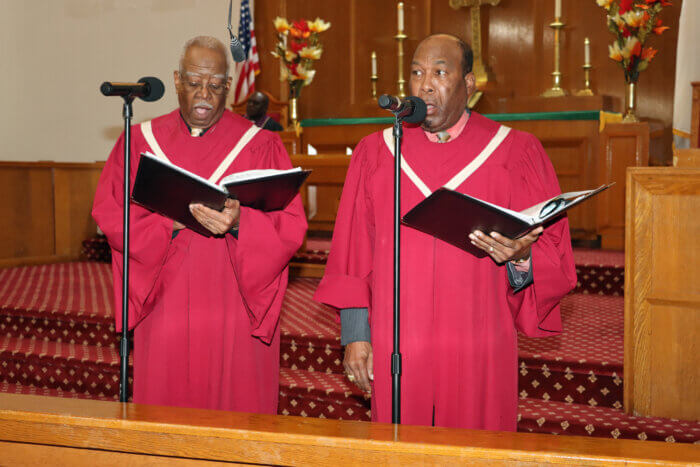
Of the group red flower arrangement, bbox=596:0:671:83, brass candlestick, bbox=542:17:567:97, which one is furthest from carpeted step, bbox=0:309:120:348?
brass candlestick, bbox=542:17:567:97

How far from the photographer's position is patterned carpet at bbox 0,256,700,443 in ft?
11.7

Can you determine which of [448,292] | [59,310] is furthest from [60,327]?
[448,292]

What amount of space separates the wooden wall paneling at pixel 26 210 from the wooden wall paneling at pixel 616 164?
5455 mm

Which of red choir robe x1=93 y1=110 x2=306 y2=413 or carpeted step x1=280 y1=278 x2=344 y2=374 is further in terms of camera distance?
carpeted step x1=280 y1=278 x2=344 y2=374

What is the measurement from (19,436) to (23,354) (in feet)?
11.4

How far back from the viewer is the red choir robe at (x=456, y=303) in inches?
89.7

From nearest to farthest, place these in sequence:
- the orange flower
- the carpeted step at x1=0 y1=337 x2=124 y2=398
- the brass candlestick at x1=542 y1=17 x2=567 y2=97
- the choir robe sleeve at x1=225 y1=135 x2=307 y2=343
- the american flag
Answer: the choir robe sleeve at x1=225 y1=135 x2=307 y2=343
the carpeted step at x1=0 y1=337 x2=124 y2=398
the orange flower
the brass candlestick at x1=542 y1=17 x2=567 y2=97
the american flag

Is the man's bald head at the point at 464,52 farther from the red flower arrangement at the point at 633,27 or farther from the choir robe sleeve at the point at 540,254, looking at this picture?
the red flower arrangement at the point at 633,27

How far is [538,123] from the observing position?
7.13 metres

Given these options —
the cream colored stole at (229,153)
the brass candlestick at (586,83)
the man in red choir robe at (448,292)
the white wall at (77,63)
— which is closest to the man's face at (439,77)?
the man in red choir robe at (448,292)

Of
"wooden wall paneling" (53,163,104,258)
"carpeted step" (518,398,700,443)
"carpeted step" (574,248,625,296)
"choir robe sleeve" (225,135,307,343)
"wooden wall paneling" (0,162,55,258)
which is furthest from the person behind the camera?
"wooden wall paneling" (53,163,104,258)

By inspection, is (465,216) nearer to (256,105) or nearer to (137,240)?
(137,240)

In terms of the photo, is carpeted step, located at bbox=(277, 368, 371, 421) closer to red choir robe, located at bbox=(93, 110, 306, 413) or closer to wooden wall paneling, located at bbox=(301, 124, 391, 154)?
red choir robe, located at bbox=(93, 110, 306, 413)

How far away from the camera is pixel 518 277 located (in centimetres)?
225
